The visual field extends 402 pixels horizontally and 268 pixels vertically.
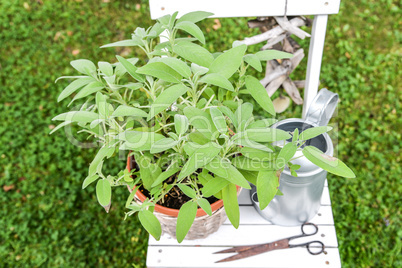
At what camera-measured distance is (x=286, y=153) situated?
2.62 feet

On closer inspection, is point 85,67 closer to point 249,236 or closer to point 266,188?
point 266,188

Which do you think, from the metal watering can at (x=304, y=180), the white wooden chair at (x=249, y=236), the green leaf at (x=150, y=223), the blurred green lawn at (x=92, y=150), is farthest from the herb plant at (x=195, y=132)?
the blurred green lawn at (x=92, y=150)

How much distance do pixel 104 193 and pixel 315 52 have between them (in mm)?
897

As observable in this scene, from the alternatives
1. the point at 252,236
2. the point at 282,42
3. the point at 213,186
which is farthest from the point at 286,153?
the point at 282,42

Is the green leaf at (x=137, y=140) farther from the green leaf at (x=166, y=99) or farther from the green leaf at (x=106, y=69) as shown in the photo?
the green leaf at (x=106, y=69)

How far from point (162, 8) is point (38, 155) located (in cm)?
125

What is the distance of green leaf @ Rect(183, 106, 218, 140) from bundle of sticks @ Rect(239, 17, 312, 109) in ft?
1.73

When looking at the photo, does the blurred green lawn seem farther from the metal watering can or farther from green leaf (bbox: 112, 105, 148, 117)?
green leaf (bbox: 112, 105, 148, 117)

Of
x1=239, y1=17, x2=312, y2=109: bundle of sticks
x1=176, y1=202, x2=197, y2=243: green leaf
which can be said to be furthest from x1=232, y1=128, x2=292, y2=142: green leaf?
x1=239, y1=17, x2=312, y2=109: bundle of sticks

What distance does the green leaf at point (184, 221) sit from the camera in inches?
33.8

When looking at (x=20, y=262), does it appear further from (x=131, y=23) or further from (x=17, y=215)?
(x=131, y=23)

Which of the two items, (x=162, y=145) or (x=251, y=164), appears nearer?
(x=162, y=145)

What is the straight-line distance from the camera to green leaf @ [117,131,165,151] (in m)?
0.77

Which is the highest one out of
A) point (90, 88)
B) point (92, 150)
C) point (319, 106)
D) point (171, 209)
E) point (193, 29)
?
point (193, 29)
